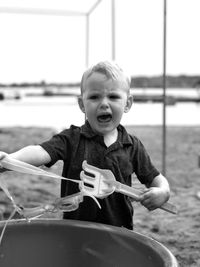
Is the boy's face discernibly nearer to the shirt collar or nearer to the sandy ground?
the shirt collar

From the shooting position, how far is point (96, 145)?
33.0 inches

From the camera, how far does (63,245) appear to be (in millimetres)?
835

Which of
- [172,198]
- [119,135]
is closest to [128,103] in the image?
[119,135]

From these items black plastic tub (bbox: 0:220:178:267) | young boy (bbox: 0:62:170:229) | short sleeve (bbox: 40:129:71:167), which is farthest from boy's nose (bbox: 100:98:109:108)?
black plastic tub (bbox: 0:220:178:267)

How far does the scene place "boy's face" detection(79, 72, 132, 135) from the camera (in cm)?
80

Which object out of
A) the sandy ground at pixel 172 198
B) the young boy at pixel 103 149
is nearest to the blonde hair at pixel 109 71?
the young boy at pixel 103 149

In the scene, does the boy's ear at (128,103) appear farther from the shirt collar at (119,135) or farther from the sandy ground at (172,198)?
the sandy ground at (172,198)

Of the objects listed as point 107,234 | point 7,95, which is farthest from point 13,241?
point 7,95

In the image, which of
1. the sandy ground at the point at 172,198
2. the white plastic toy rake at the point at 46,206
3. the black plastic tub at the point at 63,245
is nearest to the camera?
the white plastic toy rake at the point at 46,206

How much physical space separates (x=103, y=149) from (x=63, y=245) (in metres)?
0.19

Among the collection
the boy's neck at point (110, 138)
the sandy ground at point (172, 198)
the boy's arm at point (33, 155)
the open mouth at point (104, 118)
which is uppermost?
the open mouth at point (104, 118)

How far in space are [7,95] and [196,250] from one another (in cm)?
846

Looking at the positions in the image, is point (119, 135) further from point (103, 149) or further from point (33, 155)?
point (33, 155)

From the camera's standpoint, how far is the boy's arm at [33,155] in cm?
76
